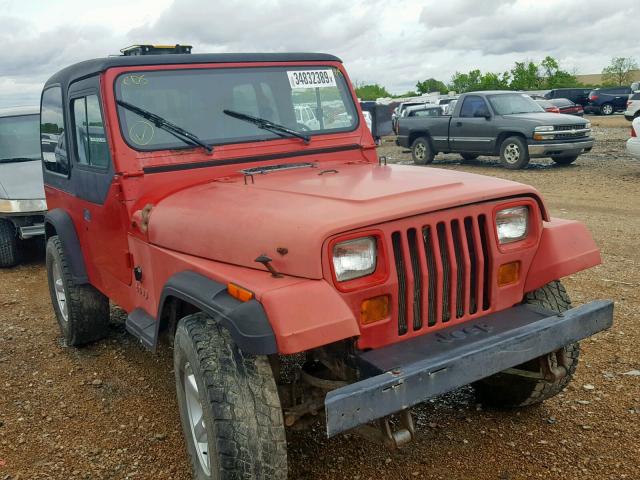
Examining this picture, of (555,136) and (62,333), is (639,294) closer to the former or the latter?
(62,333)

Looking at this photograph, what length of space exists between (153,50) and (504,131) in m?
11.3

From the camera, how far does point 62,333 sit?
5180 mm

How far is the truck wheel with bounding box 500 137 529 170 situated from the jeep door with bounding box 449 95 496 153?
378 mm

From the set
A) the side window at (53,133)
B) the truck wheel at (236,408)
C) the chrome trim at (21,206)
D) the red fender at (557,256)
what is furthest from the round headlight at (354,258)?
the chrome trim at (21,206)

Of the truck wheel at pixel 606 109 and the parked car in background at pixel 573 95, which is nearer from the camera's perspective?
the truck wheel at pixel 606 109

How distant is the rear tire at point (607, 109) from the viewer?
33.7 meters

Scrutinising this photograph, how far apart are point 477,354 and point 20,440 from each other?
102 inches

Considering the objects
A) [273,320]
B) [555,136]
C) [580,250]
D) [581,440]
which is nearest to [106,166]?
[273,320]

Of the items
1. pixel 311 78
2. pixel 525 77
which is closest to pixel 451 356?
pixel 311 78

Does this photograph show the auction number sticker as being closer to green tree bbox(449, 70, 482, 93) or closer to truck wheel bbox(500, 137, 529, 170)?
truck wheel bbox(500, 137, 529, 170)

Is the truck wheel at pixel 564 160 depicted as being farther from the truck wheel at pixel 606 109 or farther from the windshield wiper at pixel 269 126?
the truck wheel at pixel 606 109

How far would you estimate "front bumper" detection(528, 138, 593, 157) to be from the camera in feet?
43.9

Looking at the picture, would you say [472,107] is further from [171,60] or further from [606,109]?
[606,109]

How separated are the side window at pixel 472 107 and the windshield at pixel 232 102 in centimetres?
1100
